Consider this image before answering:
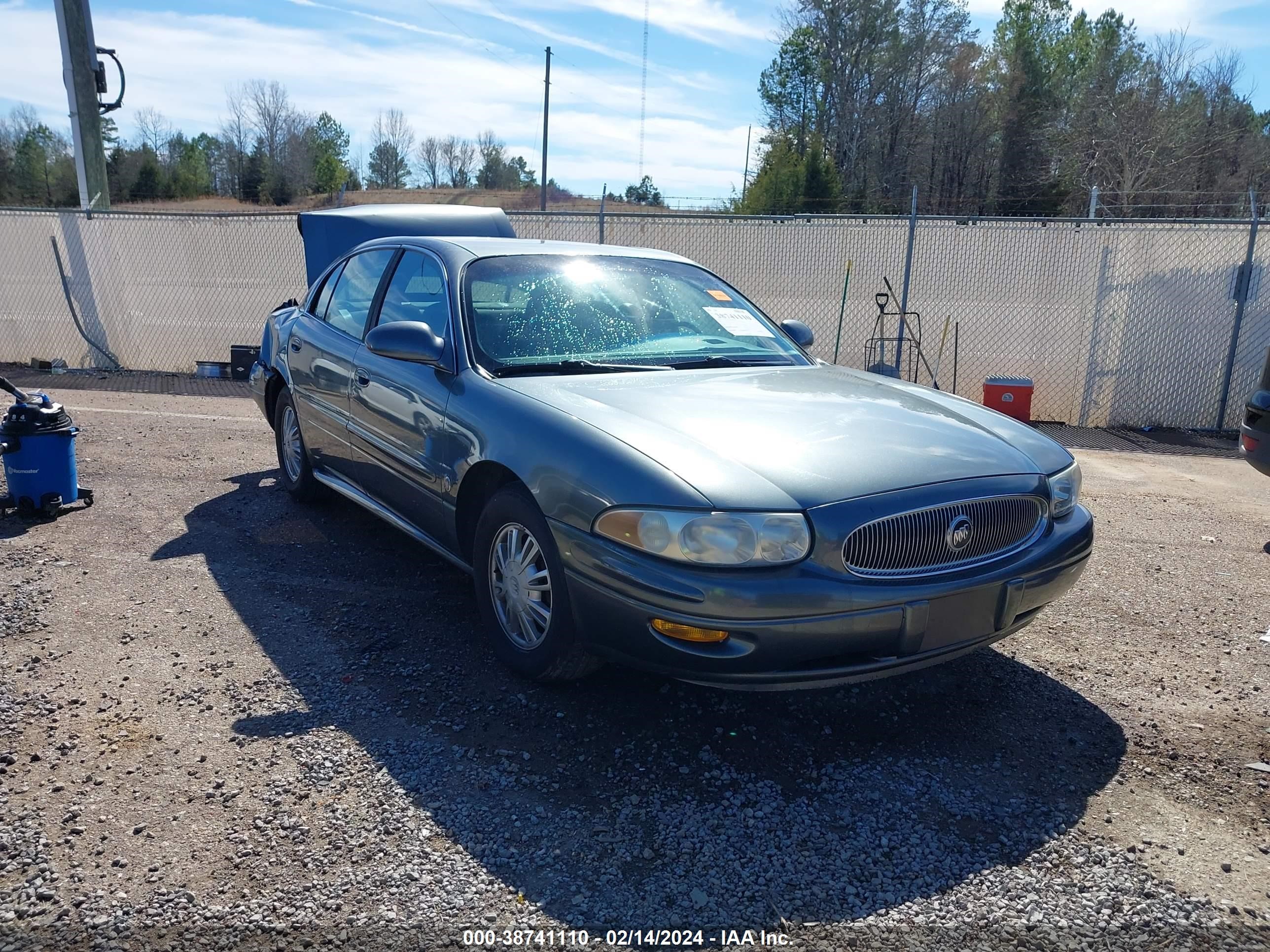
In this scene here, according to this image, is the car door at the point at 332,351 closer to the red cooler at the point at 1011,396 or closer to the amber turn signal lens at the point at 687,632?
the amber turn signal lens at the point at 687,632

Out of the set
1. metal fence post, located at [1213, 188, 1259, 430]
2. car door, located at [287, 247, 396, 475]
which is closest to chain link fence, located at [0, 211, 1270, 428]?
metal fence post, located at [1213, 188, 1259, 430]

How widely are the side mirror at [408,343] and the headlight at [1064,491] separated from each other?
240 cm

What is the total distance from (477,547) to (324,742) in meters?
0.89

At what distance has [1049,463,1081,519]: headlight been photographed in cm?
329

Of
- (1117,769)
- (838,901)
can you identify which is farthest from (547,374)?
(1117,769)

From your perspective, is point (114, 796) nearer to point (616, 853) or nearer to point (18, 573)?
point (616, 853)

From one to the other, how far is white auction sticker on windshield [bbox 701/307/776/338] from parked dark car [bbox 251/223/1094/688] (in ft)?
0.04

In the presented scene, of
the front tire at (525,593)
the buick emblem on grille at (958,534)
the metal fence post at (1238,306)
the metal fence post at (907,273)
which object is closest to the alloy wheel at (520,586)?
the front tire at (525,593)

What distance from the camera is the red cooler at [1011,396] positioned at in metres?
9.34

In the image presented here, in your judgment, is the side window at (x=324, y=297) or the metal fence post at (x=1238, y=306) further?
the metal fence post at (x=1238, y=306)

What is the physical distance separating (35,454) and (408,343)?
3.03 meters

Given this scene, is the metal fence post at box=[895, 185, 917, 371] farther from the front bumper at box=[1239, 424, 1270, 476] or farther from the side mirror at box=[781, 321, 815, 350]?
the side mirror at box=[781, 321, 815, 350]

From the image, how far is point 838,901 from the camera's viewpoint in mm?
2346

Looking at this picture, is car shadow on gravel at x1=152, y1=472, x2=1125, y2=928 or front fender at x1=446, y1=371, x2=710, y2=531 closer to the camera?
car shadow on gravel at x1=152, y1=472, x2=1125, y2=928
